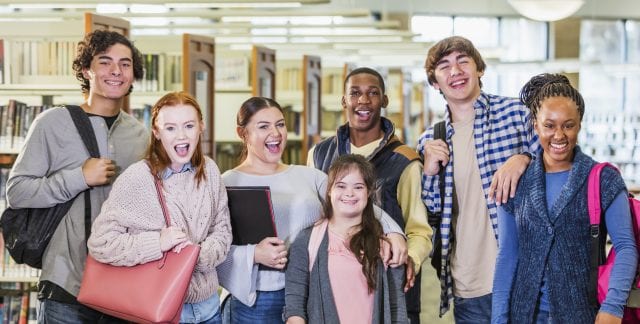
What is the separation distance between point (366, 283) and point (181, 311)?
1.87 feet

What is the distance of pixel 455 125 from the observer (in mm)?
3246

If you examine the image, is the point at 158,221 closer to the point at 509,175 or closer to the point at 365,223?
the point at 365,223

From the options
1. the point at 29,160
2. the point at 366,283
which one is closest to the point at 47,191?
the point at 29,160

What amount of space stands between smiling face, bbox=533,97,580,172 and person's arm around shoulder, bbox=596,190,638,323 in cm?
20

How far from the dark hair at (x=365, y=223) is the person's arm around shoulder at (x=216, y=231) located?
335mm

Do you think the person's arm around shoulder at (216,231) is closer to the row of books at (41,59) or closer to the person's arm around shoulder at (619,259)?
the person's arm around shoulder at (619,259)

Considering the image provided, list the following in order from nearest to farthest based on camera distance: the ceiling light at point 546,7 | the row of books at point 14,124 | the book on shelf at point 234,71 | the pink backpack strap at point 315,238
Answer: the pink backpack strap at point 315,238
the row of books at point 14,124
the ceiling light at point 546,7
the book on shelf at point 234,71

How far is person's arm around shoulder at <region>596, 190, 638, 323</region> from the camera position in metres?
Answer: 2.56

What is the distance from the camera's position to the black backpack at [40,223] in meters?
3.08

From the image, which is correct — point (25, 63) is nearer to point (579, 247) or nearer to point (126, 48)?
point (126, 48)

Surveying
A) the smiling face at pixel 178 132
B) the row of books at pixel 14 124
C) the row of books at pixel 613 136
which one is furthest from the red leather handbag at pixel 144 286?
the row of books at pixel 613 136

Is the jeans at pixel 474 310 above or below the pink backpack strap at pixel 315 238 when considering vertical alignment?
below

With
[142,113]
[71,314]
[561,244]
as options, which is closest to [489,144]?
[561,244]

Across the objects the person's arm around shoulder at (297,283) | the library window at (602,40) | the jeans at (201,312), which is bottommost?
the jeans at (201,312)
